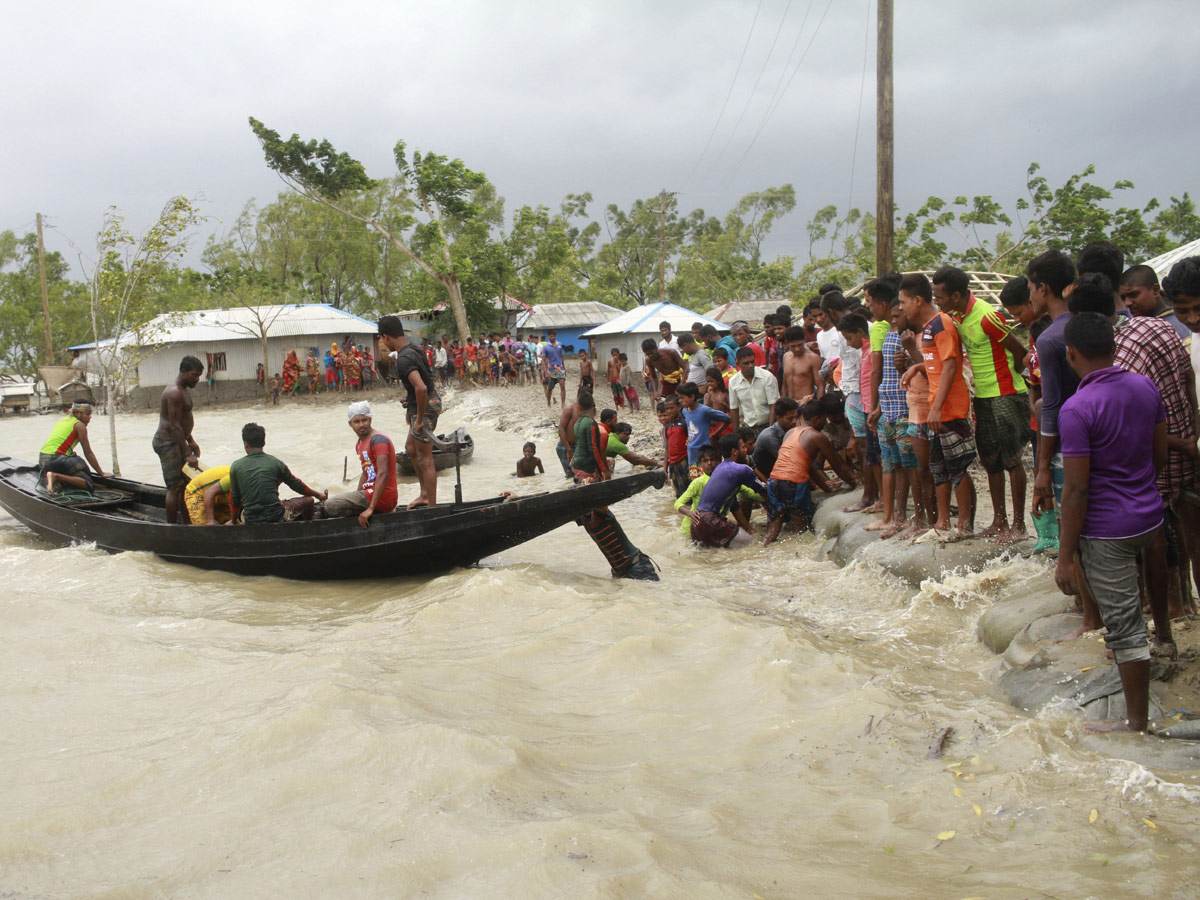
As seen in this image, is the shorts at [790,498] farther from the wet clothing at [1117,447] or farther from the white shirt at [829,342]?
the wet clothing at [1117,447]

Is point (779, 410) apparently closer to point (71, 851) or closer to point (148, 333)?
point (71, 851)

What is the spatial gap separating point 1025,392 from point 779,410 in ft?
10.8

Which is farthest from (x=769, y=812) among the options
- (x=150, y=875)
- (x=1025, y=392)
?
(x=1025, y=392)

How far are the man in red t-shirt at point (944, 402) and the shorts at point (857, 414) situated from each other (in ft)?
4.41

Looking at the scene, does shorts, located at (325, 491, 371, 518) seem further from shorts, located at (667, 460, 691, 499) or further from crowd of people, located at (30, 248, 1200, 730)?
shorts, located at (667, 460, 691, 499)

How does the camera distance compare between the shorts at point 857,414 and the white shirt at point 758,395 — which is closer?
the shorts at point 857,414

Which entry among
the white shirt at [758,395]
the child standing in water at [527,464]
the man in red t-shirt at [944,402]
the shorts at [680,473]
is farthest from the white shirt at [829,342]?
the child standing in water at [527,464]

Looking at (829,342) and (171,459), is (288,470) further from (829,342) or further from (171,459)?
(829,342)

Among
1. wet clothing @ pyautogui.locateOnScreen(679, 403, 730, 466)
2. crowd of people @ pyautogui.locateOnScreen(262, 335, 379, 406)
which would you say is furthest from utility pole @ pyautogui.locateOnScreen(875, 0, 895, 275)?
crowd of people @ pyautogui.locateOnScreen(262, 335, 379, 406)

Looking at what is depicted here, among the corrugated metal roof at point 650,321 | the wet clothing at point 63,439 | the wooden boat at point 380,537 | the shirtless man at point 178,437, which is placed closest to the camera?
the wooden boat at point 380,537

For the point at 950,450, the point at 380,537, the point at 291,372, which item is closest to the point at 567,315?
the point at 291,372

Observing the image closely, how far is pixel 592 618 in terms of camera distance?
264 inches

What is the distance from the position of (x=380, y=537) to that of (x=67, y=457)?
592 centimetres

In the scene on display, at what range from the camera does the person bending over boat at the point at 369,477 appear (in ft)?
25.8
